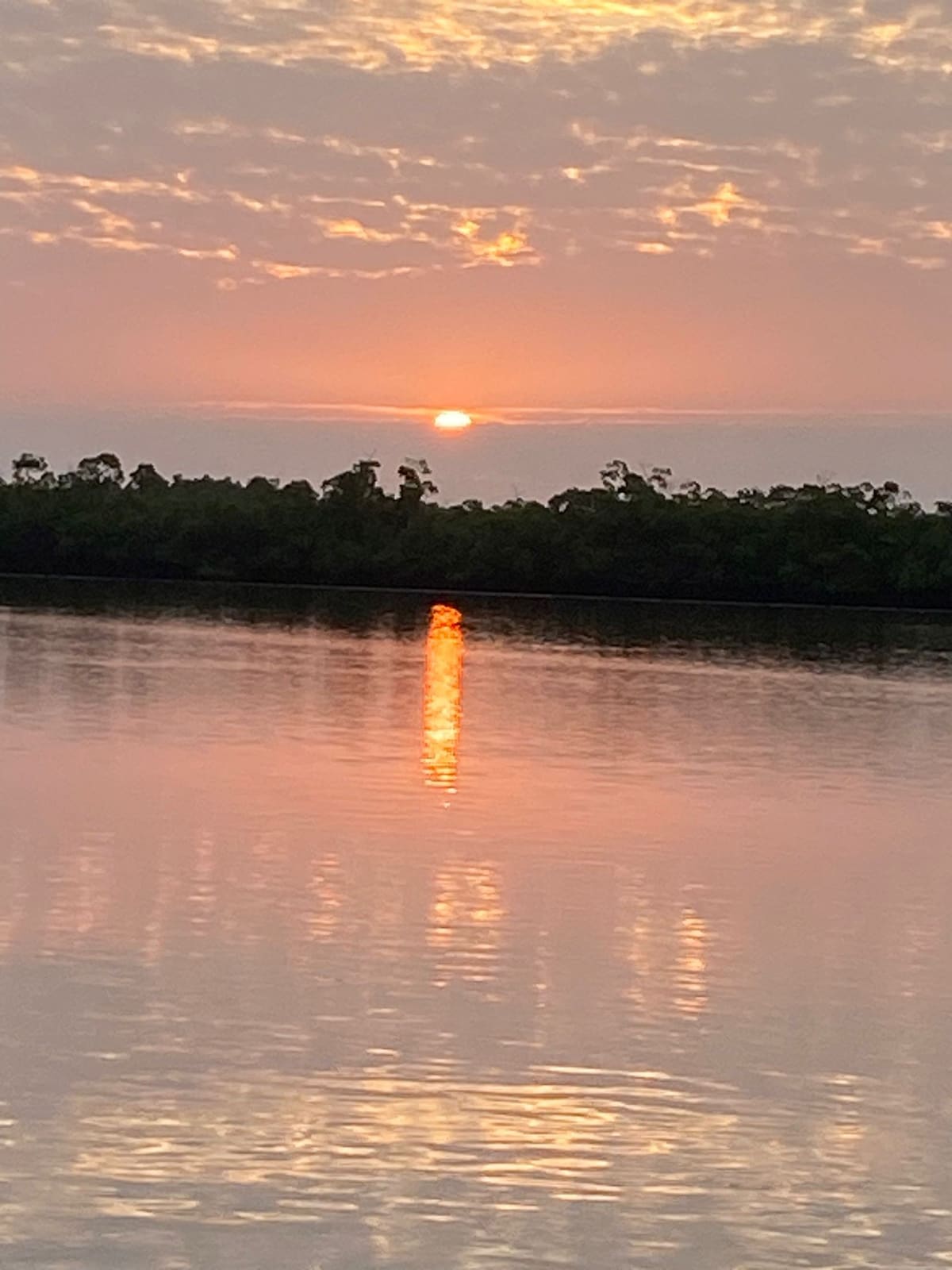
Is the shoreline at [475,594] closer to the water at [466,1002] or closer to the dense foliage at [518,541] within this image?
the dense foliage at [518,541]

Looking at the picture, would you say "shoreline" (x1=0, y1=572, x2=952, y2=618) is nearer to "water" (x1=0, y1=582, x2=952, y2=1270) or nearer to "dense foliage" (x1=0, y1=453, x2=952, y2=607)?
"dense foliage" (x1=0, y1=453, x2=952, y2=607)

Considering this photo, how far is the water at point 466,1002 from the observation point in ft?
22.9

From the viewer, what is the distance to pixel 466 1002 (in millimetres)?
9859

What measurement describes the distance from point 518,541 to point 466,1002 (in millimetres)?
82514

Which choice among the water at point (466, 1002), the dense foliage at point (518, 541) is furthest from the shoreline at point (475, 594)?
the water at point (466, 1002)

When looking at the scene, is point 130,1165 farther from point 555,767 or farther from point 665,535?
point 665,535

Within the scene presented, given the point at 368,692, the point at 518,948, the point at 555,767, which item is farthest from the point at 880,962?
the point at 368,692

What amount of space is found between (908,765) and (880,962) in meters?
11.0

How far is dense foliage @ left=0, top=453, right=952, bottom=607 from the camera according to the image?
8831 centimetres

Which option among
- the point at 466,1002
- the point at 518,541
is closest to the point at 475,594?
the point at 518,541

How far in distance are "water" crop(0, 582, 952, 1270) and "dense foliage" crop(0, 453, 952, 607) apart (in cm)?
6563

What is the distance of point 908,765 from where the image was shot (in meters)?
22.1

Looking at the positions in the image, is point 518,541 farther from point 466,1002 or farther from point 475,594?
point 466,1002

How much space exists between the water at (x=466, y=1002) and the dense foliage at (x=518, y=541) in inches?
2584
